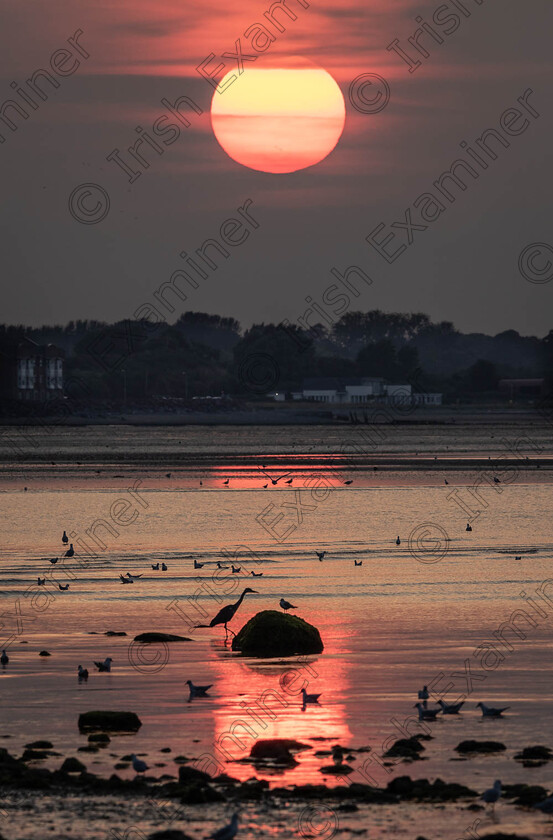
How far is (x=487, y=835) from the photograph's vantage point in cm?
1354

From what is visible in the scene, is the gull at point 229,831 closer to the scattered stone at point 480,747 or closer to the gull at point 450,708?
the scattered stone at point 480,747

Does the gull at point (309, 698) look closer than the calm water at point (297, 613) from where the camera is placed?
No

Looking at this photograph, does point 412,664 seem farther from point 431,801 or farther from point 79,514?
point 79,514

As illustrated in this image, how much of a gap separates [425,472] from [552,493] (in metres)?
19.4

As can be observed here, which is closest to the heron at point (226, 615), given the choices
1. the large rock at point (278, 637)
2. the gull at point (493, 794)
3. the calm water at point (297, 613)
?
the calm water at point (297, 613)

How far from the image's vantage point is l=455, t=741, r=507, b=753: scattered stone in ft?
54.1

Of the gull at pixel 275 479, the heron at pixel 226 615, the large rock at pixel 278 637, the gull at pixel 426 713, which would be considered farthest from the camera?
the gull at pixel 275 479

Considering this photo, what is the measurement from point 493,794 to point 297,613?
13846 mm

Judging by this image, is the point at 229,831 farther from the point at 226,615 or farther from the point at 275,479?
the point at 275,479

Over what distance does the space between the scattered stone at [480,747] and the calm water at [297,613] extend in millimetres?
189

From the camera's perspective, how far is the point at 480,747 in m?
16.5

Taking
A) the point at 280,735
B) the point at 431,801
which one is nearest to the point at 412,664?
the point at 280,735

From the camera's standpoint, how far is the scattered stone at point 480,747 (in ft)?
54.1

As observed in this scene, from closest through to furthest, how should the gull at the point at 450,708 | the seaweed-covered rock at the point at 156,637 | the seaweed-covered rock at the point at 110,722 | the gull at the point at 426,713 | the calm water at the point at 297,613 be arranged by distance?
the calm water at the point at 297,613, the seaweed-covered rock at the point at 110,722, the gull at the point at 426,713, the gull at the point at 450,708, the seaweed-covered rock at the point at 156,637
